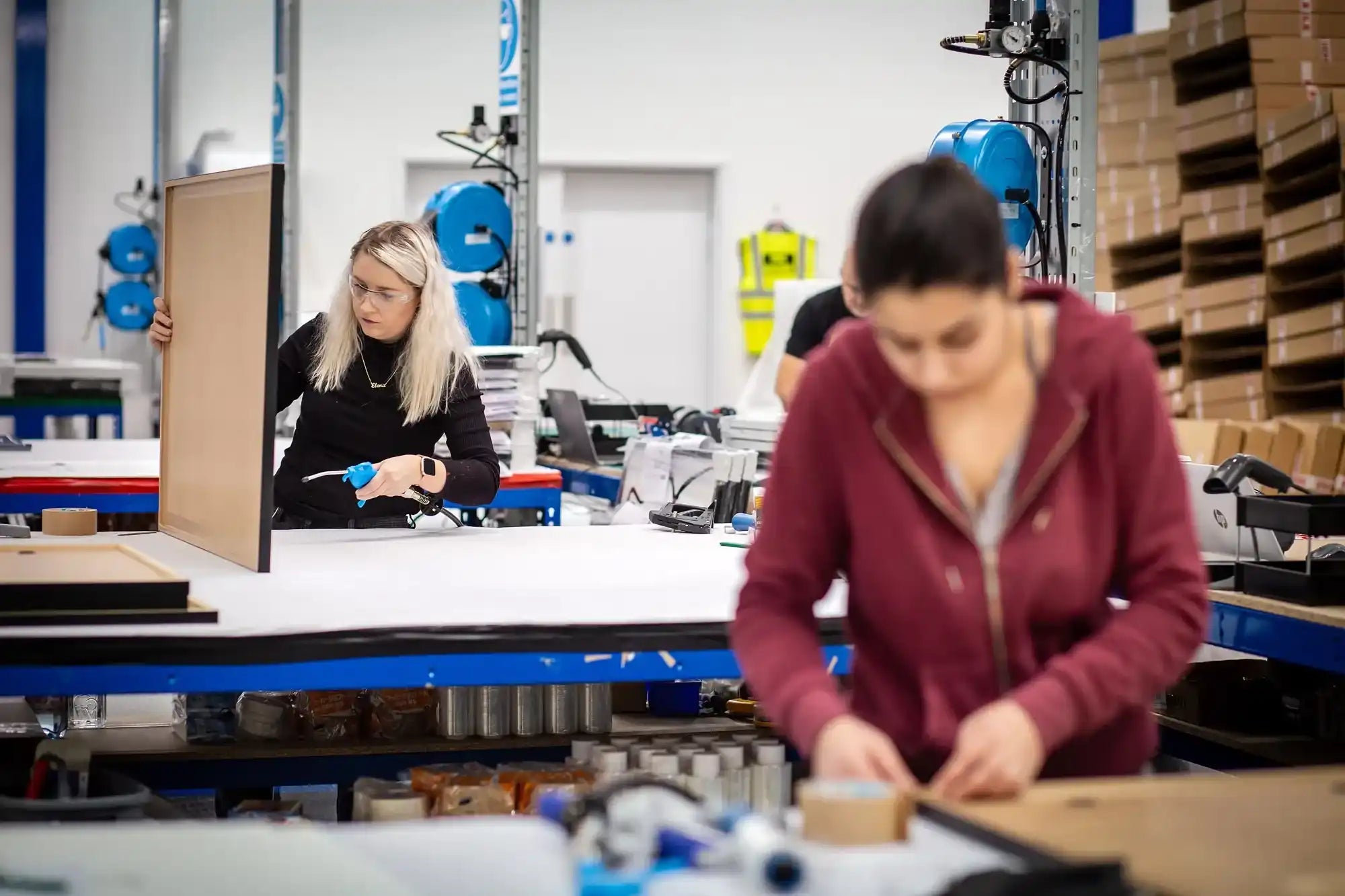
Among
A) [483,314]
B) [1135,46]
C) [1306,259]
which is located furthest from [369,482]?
[1135,46]

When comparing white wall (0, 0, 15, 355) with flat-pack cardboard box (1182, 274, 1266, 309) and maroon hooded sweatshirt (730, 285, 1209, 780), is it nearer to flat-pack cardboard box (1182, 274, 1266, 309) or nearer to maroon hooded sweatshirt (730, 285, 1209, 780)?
flat-pack cardboard box (1182, 274, 1266, 309)

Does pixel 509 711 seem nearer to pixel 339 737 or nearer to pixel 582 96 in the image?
pixel 339 737

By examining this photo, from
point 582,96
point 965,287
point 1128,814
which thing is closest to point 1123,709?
point 1128,814

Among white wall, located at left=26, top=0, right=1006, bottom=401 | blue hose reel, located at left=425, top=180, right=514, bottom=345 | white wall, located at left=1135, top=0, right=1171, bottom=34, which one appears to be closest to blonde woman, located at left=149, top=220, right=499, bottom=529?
blue hose reel, located at left=425, top=180, right=514, bottom=345

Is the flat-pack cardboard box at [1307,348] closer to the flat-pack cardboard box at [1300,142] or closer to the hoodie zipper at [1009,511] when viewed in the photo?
the flat-pack cardboard box at [1300,142]

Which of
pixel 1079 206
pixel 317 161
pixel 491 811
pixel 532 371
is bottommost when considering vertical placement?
pixel 491 811

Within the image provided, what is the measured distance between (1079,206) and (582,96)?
7516 mm

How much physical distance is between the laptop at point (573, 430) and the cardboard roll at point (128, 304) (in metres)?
5.62

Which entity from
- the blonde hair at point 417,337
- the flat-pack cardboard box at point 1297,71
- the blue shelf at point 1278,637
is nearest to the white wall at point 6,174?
the flat-pack cardboard box at point 1297,71

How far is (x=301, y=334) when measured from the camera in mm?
3797

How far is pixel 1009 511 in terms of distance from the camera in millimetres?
1573

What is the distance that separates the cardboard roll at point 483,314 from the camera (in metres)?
6.66

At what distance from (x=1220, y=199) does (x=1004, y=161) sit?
357 cm

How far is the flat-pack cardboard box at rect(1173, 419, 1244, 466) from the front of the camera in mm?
6816
